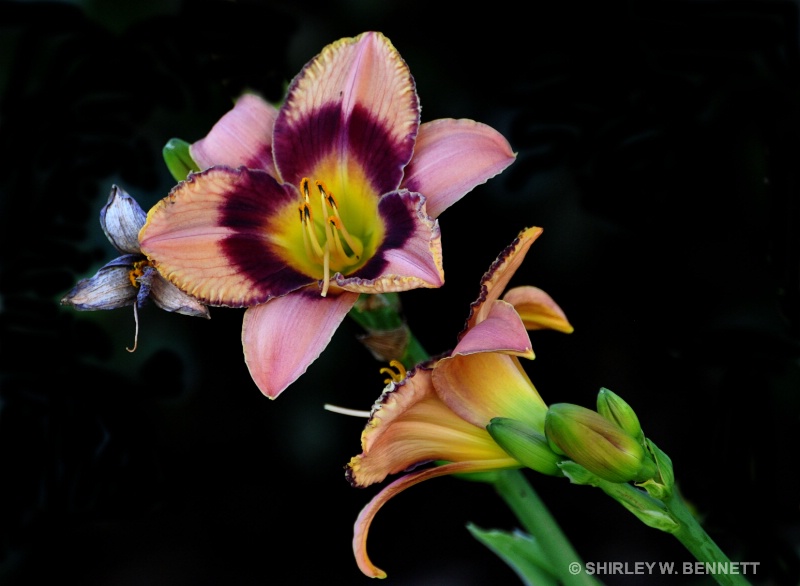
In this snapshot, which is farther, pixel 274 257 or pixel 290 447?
pixel 290 447

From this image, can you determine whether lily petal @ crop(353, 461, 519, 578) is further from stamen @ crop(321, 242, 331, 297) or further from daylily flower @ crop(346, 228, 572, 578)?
stamen @ crop(321, 242, 331, 297)

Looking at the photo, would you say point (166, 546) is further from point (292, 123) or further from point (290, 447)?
point (292, 123)

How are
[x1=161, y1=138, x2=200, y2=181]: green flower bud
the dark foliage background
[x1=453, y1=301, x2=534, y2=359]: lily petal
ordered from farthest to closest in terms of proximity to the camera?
the dark foliage background, [x1=161, y1=138, x2=200, y2=181]: green flower bud, [x1=453, y1=301, x2=534, y2=359]: lily petal

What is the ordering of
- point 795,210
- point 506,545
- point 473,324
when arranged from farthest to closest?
point 795,210
point 506,545
point 473,324

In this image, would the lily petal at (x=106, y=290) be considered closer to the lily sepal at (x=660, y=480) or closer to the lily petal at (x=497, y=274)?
the lily petal at (x=497, y=274)

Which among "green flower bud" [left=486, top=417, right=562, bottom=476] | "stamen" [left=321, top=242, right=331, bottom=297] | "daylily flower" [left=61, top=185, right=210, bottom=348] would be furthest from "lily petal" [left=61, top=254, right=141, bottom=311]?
"green flower bud" [left=486, top=417, right=562, bottom=476]

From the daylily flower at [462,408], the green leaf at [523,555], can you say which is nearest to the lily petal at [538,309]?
the daylily flower at [462,408]

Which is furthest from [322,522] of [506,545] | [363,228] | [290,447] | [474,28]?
[474,28]
